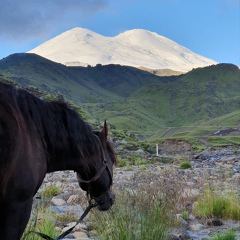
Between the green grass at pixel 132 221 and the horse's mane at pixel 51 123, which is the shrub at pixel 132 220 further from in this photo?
the horse's mane at pixel 51 123

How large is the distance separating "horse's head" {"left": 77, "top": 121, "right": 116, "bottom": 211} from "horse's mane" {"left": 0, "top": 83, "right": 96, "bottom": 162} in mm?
143

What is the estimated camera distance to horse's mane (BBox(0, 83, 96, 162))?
256 centimetres

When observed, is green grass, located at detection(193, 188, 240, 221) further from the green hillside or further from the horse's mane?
the green hillside

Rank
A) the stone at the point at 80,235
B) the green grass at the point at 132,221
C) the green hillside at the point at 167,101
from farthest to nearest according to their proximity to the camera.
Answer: the green hillside at the point at 167,101, the stone at the point at 80,235, the green grass at the point at 132,221

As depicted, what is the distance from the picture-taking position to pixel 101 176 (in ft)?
11.0

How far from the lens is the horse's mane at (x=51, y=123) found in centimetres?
256

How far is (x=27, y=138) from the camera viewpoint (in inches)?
97.0

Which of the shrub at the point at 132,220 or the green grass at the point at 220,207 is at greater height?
the shrub at the point at 132,220

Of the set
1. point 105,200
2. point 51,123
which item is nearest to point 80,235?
point 105,200

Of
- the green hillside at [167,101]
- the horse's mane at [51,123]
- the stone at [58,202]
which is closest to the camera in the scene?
the horse's mane at [51,123]

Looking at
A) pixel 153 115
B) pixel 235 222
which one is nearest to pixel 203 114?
pixel 153 115

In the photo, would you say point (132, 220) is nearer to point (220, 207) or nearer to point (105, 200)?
point (105, 200)

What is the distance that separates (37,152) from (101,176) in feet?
3.29

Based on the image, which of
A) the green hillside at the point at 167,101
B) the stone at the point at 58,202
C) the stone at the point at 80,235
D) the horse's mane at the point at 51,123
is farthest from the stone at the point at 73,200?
the green hillside at the point at 167,101
